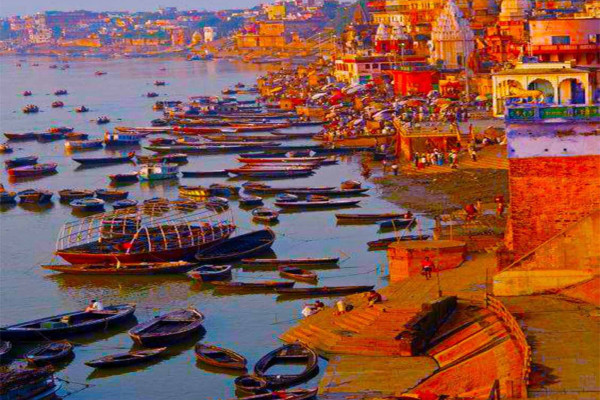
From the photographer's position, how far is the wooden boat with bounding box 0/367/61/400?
25203 mm

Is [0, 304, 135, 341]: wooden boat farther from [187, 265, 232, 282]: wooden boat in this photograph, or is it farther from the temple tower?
the temple tower

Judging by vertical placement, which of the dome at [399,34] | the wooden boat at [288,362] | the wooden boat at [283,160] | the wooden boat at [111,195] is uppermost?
the dome at [399,34]

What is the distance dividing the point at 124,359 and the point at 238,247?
11748mm

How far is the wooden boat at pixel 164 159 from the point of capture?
Answer: 65.5 metres

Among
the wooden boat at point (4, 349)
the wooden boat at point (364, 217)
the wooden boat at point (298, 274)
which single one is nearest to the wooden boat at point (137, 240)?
the wooden boat at point (298, 274)

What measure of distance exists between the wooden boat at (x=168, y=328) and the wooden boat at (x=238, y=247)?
6531 millimetres

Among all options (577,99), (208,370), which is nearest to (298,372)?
(208,370)

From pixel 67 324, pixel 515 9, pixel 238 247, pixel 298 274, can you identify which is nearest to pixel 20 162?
pixel 238 247

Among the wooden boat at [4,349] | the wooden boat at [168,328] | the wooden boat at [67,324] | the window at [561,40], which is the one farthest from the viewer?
the window at [561,40]

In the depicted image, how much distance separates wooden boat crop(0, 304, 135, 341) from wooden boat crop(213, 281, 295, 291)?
3.61m

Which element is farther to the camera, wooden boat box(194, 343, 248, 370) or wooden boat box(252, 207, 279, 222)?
wooden boat box(252, 207, 279, 222)

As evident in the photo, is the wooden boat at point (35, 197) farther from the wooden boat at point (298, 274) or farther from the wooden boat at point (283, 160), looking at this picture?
the wooden boat at point (298, 274)

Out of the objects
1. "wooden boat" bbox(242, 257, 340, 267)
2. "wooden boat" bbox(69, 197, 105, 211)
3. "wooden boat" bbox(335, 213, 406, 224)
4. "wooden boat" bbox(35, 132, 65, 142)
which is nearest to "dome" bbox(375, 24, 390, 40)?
"wooden boat" bbox(35, 132, 65, 142)

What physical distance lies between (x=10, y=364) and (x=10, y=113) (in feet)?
284
